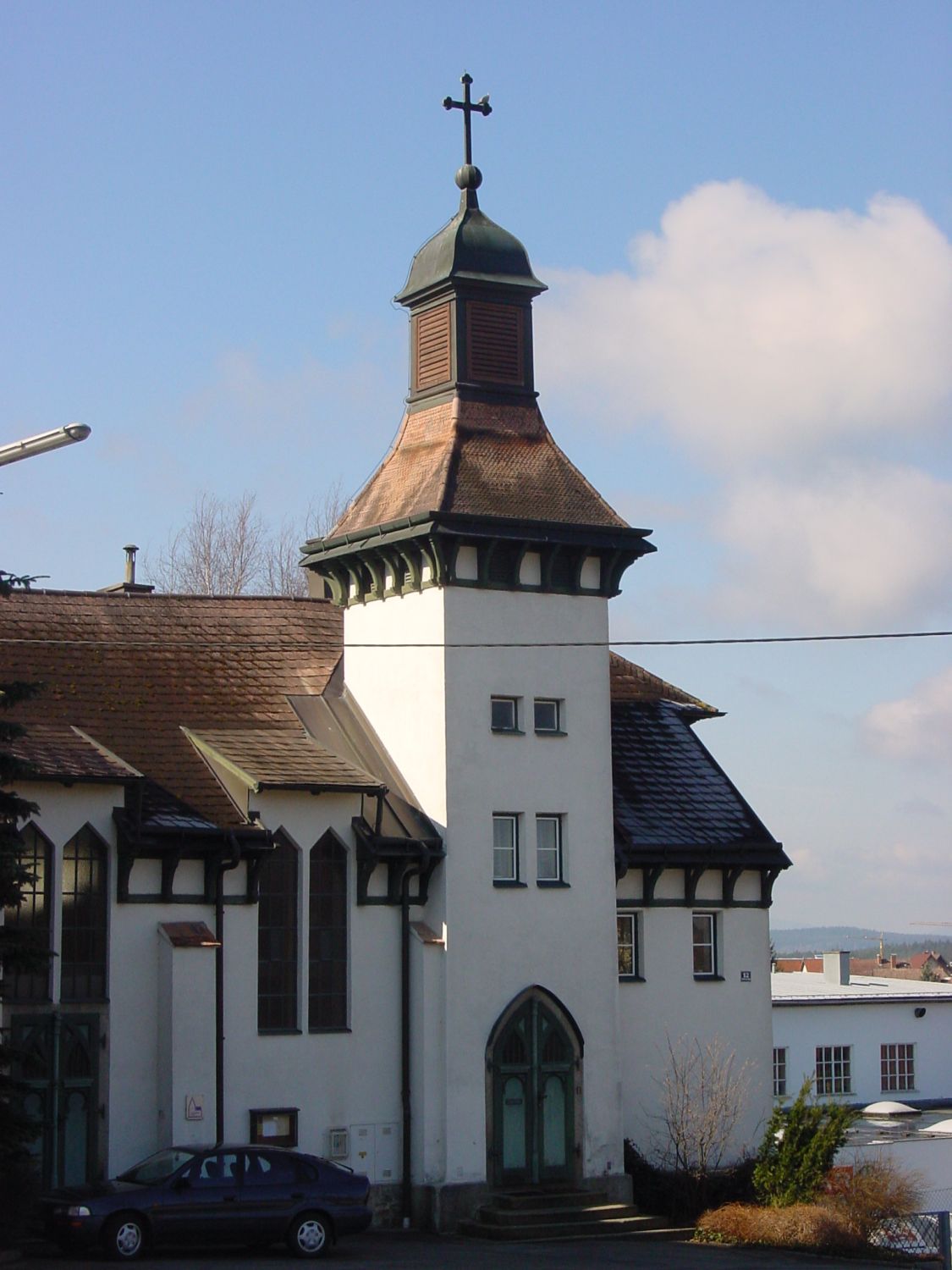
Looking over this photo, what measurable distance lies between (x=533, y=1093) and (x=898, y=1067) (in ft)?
79.6

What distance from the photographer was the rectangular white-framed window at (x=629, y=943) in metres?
33.4

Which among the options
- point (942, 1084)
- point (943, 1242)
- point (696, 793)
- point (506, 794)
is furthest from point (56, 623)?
point (942, 1084)

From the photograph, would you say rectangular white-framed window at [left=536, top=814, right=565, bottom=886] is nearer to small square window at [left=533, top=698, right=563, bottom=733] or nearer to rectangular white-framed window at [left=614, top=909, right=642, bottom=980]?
small square window at [left=533, top=698, right=563, bottom=733]

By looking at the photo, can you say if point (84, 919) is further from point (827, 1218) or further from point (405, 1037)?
point (827, 1218)

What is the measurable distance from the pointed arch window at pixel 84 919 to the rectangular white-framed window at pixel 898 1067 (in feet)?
96.3

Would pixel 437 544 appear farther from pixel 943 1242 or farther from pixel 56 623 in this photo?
pixel 943 1242

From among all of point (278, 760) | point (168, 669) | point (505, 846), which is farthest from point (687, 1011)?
→ point (168, 669)

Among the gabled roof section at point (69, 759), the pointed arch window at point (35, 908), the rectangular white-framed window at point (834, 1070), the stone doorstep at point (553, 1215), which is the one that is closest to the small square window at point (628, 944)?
the stone doorstep at point (553, 1215)

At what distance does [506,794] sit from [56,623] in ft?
26.3

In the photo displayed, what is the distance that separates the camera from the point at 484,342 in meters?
33.6

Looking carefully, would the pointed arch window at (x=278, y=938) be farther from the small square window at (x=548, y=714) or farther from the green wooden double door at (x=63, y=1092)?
the small square window at (x=548, y=714)

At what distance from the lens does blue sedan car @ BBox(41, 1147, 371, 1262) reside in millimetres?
24516

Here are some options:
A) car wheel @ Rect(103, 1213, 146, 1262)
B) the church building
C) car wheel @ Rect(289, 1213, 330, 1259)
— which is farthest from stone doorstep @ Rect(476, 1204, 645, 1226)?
car wheel @ Rect(103, 1213, 146, 1262)

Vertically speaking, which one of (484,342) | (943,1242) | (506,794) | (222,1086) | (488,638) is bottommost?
(943,1242)
